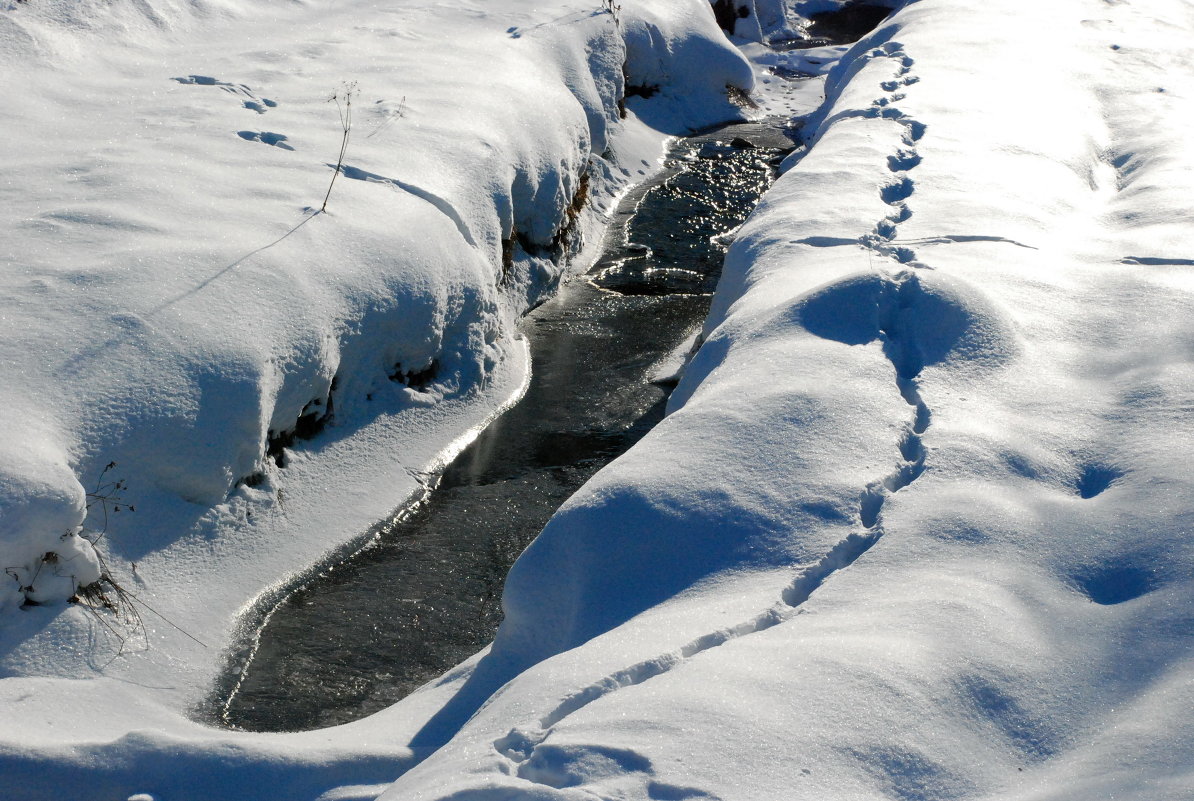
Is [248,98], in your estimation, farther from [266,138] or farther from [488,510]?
[488,510]

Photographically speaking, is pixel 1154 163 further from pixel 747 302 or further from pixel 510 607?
pixel 510 607

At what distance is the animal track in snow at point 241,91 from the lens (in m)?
8.78

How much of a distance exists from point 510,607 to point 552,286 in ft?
18.1

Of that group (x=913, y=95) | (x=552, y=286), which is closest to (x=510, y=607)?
(x=552, y=286)

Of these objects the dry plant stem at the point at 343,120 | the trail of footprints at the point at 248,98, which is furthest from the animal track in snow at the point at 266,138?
the dry plant stem at the point at 343,120

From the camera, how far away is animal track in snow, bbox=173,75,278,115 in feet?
28.8

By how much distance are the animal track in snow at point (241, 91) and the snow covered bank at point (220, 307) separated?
0.8 inches

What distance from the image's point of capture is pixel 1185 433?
15.2ft

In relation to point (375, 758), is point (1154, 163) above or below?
above

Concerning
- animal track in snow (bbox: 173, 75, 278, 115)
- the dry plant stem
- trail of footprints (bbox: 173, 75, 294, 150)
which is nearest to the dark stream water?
the dry plant stem

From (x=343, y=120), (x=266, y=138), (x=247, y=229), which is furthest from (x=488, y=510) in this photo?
(x=343, y=120)

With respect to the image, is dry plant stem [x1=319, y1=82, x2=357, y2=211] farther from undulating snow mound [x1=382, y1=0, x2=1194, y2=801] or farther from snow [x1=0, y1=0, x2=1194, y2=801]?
undulating snow mound [x1=382, y1=0, x2=1194, y2=801]

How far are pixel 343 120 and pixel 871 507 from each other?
6.08 metres

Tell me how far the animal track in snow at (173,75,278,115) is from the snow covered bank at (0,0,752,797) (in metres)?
0.02
